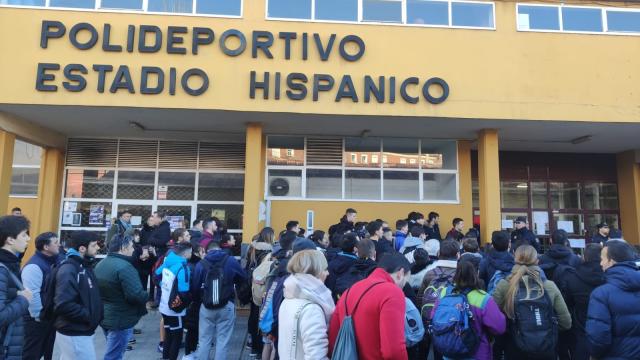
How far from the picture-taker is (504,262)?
4.73 m

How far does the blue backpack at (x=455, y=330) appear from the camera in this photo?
3.41m

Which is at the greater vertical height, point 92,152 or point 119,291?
point 92,152

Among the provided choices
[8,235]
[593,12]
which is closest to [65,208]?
[8,235]

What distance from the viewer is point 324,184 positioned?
35.8 feet

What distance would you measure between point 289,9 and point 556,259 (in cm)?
702

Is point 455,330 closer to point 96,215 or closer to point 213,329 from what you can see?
point 213,329

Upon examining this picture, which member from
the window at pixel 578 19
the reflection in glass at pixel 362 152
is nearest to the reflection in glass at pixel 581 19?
the window at pixel 578 19

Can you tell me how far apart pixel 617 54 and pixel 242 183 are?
913 centimetres

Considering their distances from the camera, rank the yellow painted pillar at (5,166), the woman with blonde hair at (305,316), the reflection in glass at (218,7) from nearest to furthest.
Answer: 1. the woman with blonde hair at (305,316)
2. the yellow painted pillar at (5,166)
3. the reflection in glass at (218,7)

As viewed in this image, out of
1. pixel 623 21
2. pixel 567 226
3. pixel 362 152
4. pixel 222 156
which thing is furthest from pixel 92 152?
pixel 567 226

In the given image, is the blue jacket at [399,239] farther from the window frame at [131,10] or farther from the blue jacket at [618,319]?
the window frame at [131,10]

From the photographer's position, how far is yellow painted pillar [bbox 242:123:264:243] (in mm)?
9234

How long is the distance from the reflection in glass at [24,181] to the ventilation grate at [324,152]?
719 centimetres

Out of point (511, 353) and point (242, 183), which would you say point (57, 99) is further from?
point (511, 353)
